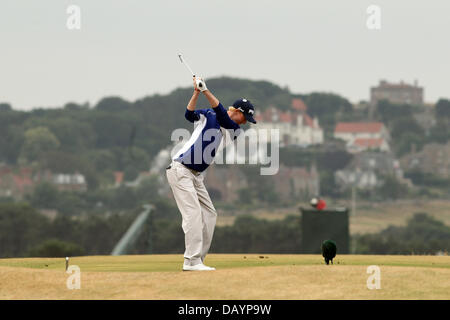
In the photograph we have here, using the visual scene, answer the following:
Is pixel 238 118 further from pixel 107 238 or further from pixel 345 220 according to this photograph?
pixel 107 238

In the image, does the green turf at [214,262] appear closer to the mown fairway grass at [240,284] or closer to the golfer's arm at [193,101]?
the mown fairway grass at [240,284]

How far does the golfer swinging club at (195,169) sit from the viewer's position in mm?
16859

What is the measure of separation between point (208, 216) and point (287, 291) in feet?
11.0

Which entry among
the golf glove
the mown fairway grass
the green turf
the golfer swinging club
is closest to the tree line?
the green turf

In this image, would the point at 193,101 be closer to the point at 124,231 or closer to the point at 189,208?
the point at 189,208

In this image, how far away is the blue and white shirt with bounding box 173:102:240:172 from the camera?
55.7 ft

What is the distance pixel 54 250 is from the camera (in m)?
76.2

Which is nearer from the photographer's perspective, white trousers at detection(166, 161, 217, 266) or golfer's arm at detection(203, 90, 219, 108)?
golfer's arm at detection(203, 90, 219, 108)

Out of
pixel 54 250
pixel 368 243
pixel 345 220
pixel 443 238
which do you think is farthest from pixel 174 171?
pixel 443 238

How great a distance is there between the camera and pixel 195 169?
17078 mm

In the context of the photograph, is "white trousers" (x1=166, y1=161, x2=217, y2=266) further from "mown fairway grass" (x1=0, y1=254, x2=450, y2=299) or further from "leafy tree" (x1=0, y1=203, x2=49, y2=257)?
"leafy tree" (x1=0, y1=203, x2=49, y2=257)

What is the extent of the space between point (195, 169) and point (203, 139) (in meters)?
0.53

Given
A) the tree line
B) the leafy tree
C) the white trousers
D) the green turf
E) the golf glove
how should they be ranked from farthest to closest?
the leafy tree
the tree line
the green turf
the white trousers
the golf glove
